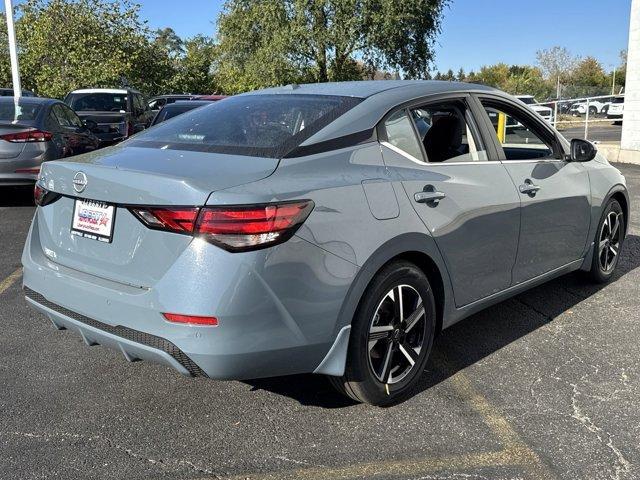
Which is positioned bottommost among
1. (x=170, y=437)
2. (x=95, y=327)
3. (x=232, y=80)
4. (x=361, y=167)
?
(x=170, y=437)

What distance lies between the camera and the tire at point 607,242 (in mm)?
5125

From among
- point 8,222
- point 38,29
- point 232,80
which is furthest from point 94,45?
point 8,222

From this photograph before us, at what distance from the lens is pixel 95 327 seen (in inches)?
118

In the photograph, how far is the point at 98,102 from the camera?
1636 cm

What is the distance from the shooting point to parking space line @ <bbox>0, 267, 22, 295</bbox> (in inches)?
211

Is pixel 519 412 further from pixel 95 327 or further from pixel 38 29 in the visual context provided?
pixel 38 29

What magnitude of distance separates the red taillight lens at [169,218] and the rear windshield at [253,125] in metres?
0.52

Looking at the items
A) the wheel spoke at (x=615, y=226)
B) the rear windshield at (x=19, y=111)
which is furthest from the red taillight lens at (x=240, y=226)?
the rear windshield at (x=19, y=111)

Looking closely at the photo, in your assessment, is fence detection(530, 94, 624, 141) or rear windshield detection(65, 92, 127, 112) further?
fence detection(530, 94, 624, 141)

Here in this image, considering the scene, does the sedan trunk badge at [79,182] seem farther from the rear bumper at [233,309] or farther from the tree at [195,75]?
the tree at [195,75]

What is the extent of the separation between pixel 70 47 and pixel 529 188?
90.6 feet

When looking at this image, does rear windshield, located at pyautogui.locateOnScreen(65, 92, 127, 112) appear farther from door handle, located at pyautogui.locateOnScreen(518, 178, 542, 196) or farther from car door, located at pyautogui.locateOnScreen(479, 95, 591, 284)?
door handle, located at pyautogui.locateOnScreen(518, 178, 542, 196)

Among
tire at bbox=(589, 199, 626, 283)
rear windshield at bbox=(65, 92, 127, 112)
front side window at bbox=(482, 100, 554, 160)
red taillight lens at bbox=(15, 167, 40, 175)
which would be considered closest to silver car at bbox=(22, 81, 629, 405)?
front side window at bbox=(482, 100, 554, 160)

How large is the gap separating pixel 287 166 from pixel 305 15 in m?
23.7
